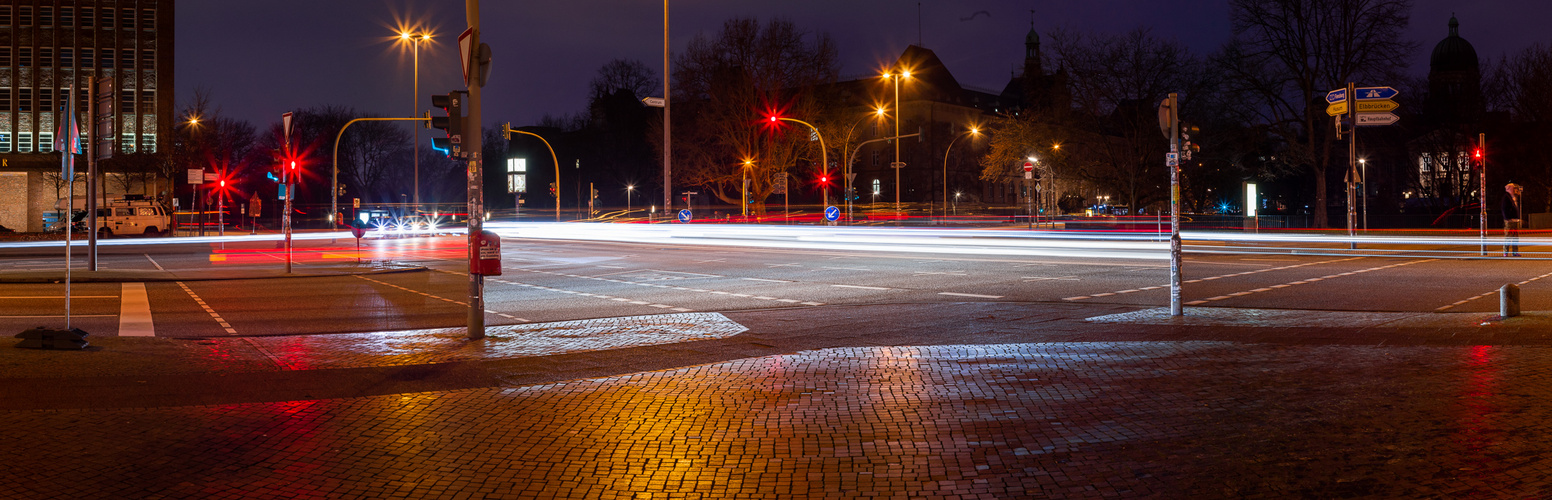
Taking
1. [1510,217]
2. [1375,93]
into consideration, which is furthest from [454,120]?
[1510,217]

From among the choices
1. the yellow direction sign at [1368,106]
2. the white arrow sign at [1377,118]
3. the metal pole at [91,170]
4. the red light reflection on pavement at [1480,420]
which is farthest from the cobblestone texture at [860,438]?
the yellow direction sign at [1368,106]

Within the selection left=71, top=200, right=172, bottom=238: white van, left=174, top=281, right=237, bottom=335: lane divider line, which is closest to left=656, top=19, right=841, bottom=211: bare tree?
left=71, top=200, right=172, bottom=238: white van

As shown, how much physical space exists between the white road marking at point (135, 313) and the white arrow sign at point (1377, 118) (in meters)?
23.9

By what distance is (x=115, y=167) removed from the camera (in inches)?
2132

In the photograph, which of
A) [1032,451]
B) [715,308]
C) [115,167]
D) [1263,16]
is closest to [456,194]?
[115,167]

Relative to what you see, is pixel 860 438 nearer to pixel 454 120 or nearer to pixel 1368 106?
pixel 454 120

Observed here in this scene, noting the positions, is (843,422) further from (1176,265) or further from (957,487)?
(1176,265)

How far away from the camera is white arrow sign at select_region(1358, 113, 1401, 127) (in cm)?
2362

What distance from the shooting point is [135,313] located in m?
13.6

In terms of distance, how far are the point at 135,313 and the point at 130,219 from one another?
43439 mm

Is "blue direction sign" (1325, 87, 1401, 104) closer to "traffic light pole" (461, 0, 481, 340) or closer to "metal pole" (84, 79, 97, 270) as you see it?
"traffic light pole" (461, 0, 481, 340)

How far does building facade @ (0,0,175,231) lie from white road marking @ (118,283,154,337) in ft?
183

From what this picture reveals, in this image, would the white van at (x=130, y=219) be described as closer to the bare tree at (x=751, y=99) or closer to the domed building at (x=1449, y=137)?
the bare tree at (x=751, y=99)

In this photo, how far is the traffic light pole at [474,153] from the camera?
33.7 ft
